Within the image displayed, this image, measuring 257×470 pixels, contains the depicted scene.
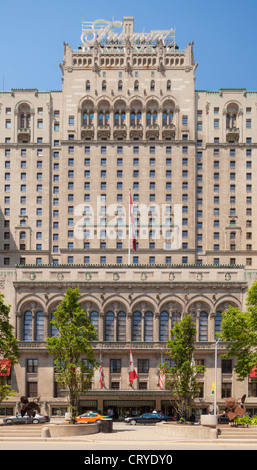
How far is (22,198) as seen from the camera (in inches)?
4751

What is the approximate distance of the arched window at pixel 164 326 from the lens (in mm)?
87625

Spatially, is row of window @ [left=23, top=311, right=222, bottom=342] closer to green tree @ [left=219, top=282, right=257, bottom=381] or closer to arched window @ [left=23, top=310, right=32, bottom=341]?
arched window @ [left=23, top=310, right=32, bottom=341]

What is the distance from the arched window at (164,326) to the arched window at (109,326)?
6.72 meters

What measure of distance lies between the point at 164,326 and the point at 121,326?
5.89 metres

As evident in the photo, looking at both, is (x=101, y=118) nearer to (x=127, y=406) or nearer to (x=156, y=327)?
(x=156, y=327)

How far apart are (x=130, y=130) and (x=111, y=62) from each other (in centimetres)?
1362

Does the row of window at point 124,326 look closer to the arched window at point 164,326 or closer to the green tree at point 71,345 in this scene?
the arched window at point 164,326

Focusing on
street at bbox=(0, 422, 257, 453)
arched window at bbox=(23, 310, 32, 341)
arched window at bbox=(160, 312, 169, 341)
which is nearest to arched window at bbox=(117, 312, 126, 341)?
arched window at bbox=(160, 312, 169, 341)

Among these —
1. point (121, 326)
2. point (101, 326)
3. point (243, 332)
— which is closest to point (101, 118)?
point (121, 326)

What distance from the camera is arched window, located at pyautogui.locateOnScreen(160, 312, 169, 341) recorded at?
8762 cm

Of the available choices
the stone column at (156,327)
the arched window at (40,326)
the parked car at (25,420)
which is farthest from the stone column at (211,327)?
the parked car at (25,420)

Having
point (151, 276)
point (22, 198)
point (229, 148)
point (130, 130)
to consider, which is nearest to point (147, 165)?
point (130, 130)

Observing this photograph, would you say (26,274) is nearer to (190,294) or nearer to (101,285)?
(101,285)
